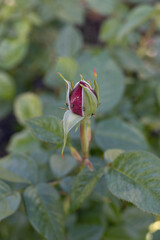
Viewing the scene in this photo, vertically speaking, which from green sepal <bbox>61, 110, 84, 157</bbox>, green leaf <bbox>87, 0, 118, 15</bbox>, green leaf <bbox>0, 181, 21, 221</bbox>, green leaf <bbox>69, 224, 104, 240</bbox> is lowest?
green leaf <bbox>69, 224, 104, 240</bbox>

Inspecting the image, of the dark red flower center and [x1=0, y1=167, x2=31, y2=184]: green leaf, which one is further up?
the dark red flower center

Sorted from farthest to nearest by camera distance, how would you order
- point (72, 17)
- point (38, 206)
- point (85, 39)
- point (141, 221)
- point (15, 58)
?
point (85, 39), point (72, 17), point (15, 58), point (141, 221), point (38, 206)

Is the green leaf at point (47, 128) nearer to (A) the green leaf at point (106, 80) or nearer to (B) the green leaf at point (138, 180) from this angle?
(B) the green leaf at point (138, 180)

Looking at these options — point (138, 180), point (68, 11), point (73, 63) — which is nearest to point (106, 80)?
point (73, 63)

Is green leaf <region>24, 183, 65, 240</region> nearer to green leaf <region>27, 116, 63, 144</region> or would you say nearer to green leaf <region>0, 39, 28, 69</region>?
green leaf <region>27, 116, 63, 144</region>

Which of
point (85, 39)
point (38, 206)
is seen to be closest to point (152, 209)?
point (38, 206)

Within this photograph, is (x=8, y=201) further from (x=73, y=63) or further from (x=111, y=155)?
(x=73, y=63)

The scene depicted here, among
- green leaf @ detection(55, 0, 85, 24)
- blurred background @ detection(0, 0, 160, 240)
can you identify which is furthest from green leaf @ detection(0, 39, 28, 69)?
green leaf @ detection(55, 0, 85, 24)

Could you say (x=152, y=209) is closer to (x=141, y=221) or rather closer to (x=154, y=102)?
(x=141, y=221)
